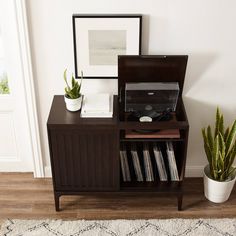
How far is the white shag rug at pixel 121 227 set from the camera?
2.50m

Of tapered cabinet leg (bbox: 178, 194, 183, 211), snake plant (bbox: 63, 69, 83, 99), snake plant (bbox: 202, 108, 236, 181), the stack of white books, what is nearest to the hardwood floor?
tapered cabinet leg (bbox: 178, 194, 183, 211)

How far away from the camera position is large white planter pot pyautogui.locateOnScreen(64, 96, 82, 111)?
2.42 meters

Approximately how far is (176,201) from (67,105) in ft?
3.18

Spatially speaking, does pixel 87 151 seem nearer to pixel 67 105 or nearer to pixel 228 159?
pixel 67 105

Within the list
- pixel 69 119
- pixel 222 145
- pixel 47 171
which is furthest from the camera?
pixel 47 171

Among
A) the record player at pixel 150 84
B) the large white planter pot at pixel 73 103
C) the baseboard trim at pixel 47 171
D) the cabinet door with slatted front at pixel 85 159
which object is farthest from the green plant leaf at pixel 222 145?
the baseboard trim at pixel 47 171

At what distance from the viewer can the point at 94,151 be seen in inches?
95.9

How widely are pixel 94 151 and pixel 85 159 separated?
0.08 m

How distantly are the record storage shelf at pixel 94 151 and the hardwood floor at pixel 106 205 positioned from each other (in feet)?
0.24

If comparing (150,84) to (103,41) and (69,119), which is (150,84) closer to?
(103,41)

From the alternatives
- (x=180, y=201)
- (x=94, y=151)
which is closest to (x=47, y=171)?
(x=94, y=151)

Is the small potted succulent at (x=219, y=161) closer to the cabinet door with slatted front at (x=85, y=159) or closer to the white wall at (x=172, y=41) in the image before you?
the white wall at (x=172, y=41)

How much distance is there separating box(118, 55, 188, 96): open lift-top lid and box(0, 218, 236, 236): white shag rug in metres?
0.81

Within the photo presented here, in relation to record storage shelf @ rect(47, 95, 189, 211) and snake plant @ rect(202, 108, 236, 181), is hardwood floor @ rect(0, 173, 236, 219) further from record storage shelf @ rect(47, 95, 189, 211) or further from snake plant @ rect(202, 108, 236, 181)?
snake plant @ rect(202, 108, 236, 181)
